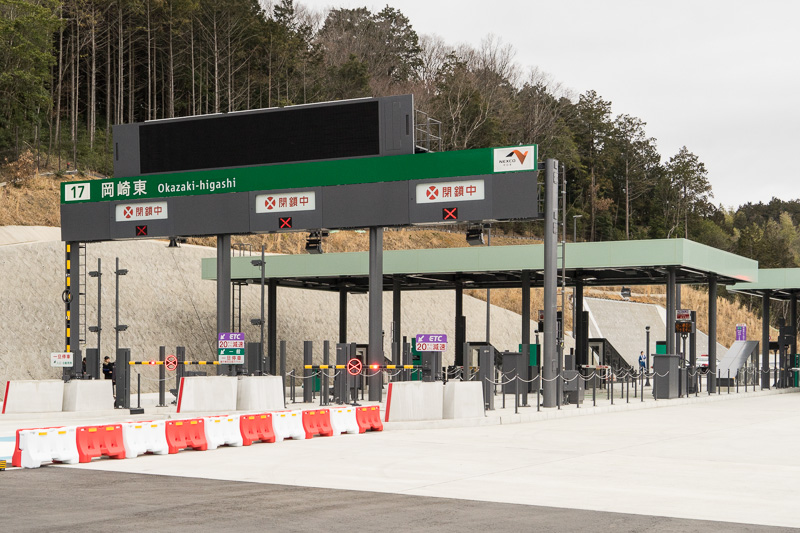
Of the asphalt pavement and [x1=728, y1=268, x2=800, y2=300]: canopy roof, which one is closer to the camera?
the asphalt pavement

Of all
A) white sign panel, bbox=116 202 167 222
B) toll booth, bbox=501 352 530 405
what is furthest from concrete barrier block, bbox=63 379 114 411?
toll booth, bbox=501 352 530 405

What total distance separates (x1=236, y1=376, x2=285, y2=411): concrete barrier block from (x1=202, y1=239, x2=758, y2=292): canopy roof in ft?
39.5

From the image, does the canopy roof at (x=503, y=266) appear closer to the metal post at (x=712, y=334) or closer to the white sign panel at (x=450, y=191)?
the metal post at (x=712, y=334)

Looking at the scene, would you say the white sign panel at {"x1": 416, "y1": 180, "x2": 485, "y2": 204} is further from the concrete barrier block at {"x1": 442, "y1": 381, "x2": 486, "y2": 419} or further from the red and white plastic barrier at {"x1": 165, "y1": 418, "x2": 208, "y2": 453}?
the red and white plastic barrier at {"x1": 165, "y1": 418, "x2": 208, "y2": 453}

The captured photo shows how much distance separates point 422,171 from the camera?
83.6 feet

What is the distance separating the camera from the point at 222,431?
60.1 ft

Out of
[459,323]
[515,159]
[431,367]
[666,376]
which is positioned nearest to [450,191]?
[515,159]

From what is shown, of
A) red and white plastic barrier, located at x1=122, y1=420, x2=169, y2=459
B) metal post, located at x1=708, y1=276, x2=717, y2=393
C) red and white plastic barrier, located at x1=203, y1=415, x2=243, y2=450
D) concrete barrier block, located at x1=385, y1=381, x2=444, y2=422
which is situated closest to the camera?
red and white plastic barrier, located at x1=122, y1=420, x2=169, y2=459

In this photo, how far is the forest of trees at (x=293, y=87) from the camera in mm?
72938

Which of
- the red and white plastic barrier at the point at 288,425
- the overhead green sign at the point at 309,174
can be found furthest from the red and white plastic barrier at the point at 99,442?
the overhead green sign at the point at 309,174

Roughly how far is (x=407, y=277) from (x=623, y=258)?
1185cm

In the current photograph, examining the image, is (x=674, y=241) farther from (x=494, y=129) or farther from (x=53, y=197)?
(x=494, y=129)

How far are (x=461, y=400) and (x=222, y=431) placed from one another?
22.0 ft

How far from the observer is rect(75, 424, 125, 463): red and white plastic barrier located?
630 inches
